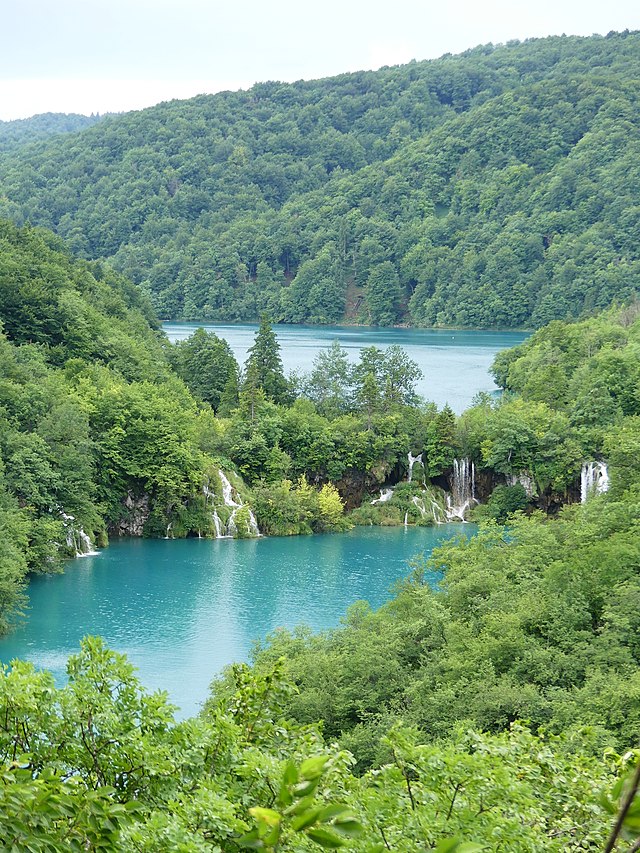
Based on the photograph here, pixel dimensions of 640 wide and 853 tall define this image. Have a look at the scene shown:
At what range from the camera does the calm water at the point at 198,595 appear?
23.9 metres

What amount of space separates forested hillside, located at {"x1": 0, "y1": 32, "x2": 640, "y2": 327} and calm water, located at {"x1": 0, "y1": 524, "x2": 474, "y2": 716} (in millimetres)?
66782

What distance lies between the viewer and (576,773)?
7629mm

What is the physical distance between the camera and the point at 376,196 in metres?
129

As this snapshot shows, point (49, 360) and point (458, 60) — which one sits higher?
point (458, 60)

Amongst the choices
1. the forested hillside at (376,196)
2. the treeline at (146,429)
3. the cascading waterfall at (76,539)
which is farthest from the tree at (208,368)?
the forested hillside at (376,196)

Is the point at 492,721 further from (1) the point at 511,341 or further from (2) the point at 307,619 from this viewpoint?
(1) the point at 511,341

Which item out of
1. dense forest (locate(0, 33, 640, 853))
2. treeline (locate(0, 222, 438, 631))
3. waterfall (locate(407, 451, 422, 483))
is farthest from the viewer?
waterfall (locate(407, 451, 422, 483))

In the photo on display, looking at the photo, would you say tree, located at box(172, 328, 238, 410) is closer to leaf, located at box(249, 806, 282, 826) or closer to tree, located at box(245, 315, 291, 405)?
tree, located at box(245, 315, 291, 405)

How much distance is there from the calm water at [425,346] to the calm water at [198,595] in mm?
20300

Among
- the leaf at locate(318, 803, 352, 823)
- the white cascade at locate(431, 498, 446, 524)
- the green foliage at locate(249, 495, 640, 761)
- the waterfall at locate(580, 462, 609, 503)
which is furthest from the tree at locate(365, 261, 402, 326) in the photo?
the leaf at locate(318, 803, 352, 823)

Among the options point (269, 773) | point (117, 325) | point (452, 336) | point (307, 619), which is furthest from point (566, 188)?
point (269, 773)

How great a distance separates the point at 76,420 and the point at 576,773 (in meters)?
28.7

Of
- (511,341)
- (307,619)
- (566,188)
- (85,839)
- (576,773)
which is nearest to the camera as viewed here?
(85,839)

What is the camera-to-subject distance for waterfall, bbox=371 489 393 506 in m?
40.8
